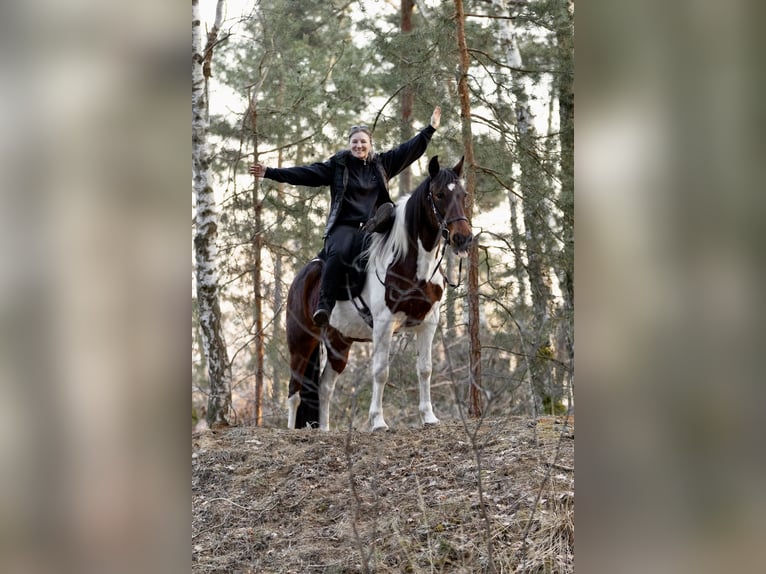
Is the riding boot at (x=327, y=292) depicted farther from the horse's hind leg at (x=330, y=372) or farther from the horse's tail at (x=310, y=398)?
the horse's tail at (x=310, y=398)

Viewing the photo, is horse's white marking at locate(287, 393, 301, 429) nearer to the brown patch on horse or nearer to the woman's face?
the brown patch on horse

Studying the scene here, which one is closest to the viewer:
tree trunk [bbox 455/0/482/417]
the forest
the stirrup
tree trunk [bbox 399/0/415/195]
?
the stirrup

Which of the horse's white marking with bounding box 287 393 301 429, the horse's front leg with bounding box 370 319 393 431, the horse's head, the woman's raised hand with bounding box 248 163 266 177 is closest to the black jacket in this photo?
the woman's raised hand with bounding box 248 163 266 177

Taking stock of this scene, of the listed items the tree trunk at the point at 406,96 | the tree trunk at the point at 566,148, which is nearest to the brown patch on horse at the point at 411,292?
the tree trunk at the point at 566,148

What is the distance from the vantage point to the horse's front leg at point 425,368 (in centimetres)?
593

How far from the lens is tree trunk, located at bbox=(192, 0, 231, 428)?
6.96 meters

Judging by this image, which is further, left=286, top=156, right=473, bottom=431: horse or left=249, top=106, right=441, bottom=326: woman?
left=249, top=106, right=441, bottom=326: woman

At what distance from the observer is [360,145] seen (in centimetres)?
615

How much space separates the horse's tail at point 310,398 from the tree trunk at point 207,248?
→ 2.08 ft

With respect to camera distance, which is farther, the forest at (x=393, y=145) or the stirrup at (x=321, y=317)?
the forest at (x=393, y=145)

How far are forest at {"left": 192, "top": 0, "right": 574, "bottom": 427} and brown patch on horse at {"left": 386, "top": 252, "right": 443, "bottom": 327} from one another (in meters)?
0.56
